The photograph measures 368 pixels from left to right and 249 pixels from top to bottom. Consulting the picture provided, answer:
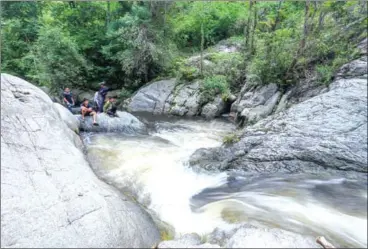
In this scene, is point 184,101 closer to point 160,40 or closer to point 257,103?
point 160,40

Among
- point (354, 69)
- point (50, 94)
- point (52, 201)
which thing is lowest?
point (50, 94)

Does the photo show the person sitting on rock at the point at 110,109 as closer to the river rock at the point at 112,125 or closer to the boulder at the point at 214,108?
the river rock at the point at 112,125

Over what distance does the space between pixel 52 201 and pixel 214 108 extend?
11.6 metres

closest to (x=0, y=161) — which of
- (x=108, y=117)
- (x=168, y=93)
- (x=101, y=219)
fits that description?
(x=101, y=219)

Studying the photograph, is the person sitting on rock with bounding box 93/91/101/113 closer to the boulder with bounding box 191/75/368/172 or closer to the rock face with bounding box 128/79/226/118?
the rock face with bounding box 128/79/226/118

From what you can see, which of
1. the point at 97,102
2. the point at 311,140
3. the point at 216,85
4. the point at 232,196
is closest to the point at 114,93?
the point at 216,85

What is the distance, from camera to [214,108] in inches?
609

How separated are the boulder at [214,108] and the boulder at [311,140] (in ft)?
24.4

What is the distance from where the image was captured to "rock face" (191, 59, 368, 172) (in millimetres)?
5908

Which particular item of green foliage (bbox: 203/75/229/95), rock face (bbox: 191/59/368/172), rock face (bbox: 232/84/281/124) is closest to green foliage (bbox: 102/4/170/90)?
green foliage (bbox: 203/75/229/95)

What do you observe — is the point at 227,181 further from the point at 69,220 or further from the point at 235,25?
the point at 235,25

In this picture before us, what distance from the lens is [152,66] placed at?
62.3 ft

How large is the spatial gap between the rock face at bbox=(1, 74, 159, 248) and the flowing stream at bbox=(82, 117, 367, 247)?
820mm

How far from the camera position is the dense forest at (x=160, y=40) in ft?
33.8
